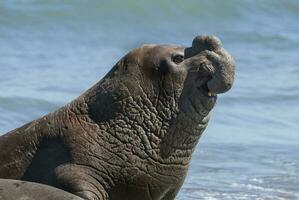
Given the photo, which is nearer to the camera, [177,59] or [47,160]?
[47,160]

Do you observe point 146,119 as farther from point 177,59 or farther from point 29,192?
point 29,192

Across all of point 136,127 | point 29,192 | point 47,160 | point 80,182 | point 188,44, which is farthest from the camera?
point 188,44

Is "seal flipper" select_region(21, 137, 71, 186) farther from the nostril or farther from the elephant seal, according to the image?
the nostril

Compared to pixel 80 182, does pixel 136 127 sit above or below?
above

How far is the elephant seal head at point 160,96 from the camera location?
733cm

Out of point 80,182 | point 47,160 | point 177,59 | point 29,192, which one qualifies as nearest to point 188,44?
point 177,59

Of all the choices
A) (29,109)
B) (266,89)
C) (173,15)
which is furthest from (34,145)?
(173,15)

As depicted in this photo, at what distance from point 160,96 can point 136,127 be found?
0.75 feet

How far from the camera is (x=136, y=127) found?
7.36 m

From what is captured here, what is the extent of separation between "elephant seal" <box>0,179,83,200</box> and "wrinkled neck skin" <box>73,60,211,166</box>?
0.79m

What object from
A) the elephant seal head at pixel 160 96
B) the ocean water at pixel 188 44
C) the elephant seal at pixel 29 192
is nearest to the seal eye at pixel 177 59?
the elephant seal head at pixel 160 96

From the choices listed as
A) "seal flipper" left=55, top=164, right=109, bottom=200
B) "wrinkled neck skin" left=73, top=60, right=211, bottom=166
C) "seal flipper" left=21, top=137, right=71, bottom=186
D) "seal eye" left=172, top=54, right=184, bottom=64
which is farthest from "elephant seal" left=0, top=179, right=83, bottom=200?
"seal eye" left=172, top=54, right=184, bottom=64

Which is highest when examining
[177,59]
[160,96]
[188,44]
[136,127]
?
[177,59]

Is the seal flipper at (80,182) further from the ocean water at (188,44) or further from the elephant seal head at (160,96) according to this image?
the ocean water at (188,44)
